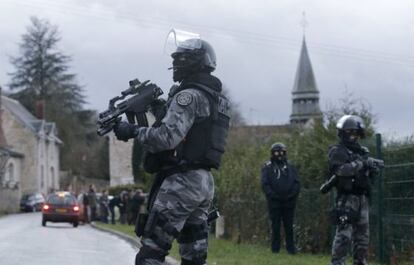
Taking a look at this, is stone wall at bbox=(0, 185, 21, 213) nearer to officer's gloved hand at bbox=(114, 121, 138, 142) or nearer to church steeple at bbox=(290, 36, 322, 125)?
church steeple at bbox=(290, 36, 322, 125)

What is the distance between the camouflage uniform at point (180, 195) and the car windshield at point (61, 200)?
2851 cm

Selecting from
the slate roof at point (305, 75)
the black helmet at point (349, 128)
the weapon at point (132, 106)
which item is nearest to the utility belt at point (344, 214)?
the black helmet at point (349, 128)

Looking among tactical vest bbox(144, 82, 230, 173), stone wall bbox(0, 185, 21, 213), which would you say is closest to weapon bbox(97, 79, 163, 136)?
tactical vest bbox(144, 82, 230, 173)

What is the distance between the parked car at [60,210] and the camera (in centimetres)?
3469

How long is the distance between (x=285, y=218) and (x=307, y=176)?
5.91ft

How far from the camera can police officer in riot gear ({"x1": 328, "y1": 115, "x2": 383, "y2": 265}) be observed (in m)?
9.71

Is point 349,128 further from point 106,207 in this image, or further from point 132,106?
point 106,207

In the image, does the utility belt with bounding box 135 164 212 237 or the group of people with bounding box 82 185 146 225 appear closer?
the utility belt with bounding box 135 164 212 237

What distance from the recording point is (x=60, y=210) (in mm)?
34844

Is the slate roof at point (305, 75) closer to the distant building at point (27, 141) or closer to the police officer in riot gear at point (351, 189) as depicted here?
the distant building at point (27, 141)

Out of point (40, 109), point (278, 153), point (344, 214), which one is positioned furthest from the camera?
point (40, 109)

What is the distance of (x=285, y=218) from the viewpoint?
586 inches

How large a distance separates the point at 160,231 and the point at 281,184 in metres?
8.24

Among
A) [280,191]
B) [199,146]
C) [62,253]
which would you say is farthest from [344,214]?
[62,253]
